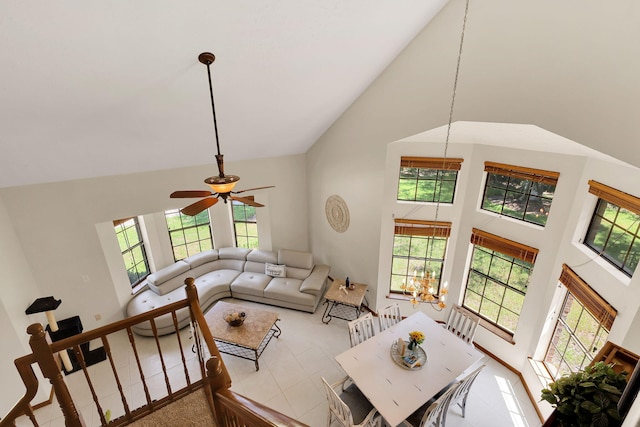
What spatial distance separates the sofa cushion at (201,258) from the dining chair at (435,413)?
17.3 feet

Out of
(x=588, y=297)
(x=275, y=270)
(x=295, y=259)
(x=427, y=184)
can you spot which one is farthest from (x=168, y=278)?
(x=588, y=297)

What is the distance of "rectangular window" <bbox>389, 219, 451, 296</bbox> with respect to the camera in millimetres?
5062

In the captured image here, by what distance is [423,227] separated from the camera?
199 inches

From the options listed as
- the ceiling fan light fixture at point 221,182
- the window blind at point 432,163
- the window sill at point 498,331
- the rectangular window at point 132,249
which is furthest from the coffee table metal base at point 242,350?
the window blind at point 432,163

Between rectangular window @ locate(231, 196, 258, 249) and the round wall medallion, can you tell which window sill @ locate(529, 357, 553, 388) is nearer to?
the round wall medallion

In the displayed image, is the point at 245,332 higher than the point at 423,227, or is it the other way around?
the point at 423,227

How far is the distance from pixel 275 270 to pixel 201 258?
6.04 ft

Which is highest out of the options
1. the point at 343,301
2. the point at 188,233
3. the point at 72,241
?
the point at 72,241

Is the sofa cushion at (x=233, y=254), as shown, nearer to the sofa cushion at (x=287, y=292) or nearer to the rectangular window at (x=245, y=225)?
the rectangular window at (x=245, y=225)

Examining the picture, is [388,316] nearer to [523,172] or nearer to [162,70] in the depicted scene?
[523,172]

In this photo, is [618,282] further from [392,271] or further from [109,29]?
[109,29]

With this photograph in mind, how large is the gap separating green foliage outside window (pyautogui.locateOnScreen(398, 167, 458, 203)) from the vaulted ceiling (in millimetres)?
1672

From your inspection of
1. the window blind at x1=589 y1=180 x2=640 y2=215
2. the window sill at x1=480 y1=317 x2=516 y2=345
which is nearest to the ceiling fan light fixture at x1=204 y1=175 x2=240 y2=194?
the window blind at x1=589 y1=180 x2=640 y2=215

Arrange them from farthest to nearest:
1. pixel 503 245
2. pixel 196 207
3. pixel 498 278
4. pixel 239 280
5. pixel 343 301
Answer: pixel 239 280 < pixel 343 301 < pixel 498 278 < pixel 503 245 < pixel 196 207
